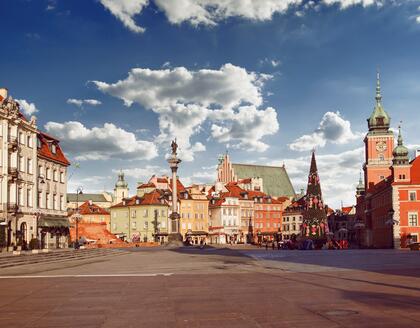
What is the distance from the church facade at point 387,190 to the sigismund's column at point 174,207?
1167 inches

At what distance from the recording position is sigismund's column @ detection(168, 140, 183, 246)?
7825cm

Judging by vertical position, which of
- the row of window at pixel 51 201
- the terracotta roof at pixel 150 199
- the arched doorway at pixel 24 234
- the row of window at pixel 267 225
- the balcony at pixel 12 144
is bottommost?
the row of window at pixel 267 225

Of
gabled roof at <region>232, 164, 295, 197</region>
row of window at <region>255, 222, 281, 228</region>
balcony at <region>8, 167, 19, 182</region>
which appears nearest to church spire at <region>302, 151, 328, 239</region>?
balcony at <region>8, 167, 19, 182</region>

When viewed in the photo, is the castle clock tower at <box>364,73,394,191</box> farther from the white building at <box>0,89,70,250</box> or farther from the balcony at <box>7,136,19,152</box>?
the balcony at <box>7,136,19,152</box>

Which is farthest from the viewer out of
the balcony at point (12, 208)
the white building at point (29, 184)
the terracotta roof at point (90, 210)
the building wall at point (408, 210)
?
the terracotta roof at point (90, 210)

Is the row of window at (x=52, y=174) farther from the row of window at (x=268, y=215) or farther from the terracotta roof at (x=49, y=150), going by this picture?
the row of window at (x=268, y=215)

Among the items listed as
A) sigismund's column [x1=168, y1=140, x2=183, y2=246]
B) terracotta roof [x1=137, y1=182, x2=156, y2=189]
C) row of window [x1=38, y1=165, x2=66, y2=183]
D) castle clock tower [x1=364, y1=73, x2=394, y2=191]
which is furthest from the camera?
terracotta roof [x1=137, y1=182, x2=156, y2=189]

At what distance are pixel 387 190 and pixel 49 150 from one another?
177 ft

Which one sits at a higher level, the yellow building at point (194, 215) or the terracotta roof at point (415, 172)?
the terracotta roof at point (415, 172)

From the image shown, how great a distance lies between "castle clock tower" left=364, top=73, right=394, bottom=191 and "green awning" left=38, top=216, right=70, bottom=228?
7341cm

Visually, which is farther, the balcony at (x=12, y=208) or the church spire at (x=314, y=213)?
the church spire at (x=314, y=213)

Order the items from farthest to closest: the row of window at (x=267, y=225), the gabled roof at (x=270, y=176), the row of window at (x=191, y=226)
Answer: the gabled roof at (x=270, y=176), the row of window at (x=267, y=225), the row of window at (x=191, y=226)

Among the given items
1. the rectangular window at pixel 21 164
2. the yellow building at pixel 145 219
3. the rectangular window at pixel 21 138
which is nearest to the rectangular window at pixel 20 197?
the rectangular window at pixel 21 164

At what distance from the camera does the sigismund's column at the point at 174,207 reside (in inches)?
3081
